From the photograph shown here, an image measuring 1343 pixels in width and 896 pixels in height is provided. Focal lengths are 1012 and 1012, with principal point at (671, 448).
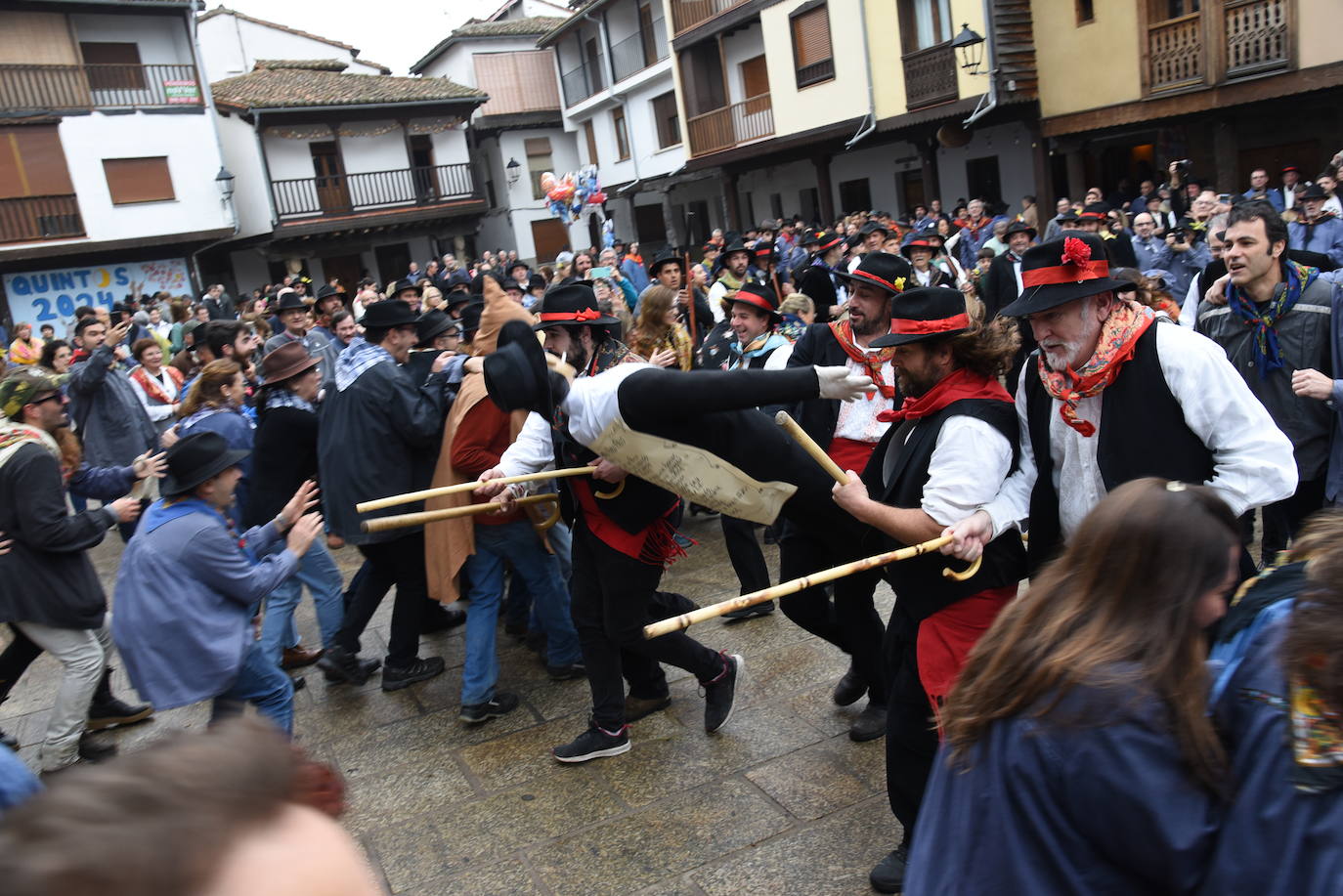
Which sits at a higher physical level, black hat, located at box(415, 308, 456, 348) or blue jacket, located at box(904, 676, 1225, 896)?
black hat, located at box(415, 308, 456, 348)

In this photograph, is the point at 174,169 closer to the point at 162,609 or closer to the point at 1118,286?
the point at 162,609

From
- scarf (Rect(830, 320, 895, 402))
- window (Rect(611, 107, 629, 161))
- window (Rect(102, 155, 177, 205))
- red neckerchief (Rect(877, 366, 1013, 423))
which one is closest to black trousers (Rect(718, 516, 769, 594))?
scarf (Rect(830, 320, 895, 402))

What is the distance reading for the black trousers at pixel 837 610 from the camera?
410 cm

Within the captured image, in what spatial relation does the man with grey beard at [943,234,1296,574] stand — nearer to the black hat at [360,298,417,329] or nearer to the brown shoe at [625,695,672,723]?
the brown shoe at [625,695,672,723]

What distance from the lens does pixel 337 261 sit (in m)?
Result: 33.7

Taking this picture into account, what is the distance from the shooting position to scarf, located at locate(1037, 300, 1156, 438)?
2.82m

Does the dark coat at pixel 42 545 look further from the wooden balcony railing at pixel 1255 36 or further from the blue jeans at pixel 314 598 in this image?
the wooden balcony railing at pixel 1255 36

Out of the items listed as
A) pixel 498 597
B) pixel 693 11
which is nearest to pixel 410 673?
pixel 498 597

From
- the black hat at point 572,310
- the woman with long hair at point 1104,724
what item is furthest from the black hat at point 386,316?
the woman with long hair at point 1104,724

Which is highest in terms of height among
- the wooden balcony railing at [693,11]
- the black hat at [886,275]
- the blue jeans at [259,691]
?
the wooden balcony railing at [693,11]

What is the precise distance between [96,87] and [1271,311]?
30.2 m

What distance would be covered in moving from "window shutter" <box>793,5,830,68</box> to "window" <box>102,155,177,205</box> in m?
17.5

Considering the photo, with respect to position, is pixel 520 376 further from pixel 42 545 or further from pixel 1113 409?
pixel 42 545

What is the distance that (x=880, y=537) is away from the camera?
11.3 feet
